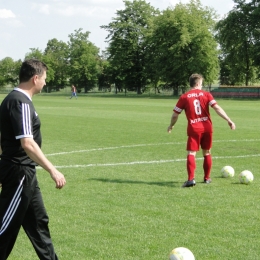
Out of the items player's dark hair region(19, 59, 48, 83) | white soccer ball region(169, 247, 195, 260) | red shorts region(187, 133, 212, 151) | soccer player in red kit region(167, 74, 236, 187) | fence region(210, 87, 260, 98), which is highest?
player's dark hair region(19, 59, 48, 83)

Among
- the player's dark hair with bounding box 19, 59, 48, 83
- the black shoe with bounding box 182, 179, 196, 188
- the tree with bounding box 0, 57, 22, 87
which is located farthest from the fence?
the tree with bounding box 0, 57, 22, 87

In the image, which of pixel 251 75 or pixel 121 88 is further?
pixel 121 88

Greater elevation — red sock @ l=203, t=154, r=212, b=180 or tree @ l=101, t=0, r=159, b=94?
tree @ l=101, t=0, r=159, b=94

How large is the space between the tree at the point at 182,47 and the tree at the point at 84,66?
27.7 metres

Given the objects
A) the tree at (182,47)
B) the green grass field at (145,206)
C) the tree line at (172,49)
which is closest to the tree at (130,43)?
the tree line at (172,49)

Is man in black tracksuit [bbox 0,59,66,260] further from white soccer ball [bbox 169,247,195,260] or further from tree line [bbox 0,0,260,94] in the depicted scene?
tree line [bbox 0,0,260,94]

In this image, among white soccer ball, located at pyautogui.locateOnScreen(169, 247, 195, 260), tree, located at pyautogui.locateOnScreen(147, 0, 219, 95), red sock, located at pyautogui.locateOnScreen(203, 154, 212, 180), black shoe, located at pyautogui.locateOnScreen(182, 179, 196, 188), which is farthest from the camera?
tree, located at pyautogui.locateOnScreen(147, 0, 219, 95)

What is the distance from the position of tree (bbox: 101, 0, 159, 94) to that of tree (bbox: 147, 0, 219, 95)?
9.92 meters

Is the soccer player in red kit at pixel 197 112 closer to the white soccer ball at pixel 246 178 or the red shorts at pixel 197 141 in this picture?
the red shorts at pixel 197 141

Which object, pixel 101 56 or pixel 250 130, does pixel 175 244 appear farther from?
pixel 101 56

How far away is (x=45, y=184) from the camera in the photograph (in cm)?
947

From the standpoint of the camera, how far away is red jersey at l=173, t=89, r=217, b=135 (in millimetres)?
9375

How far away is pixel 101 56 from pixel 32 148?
118 metres

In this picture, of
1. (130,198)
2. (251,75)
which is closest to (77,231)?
(130,198)
